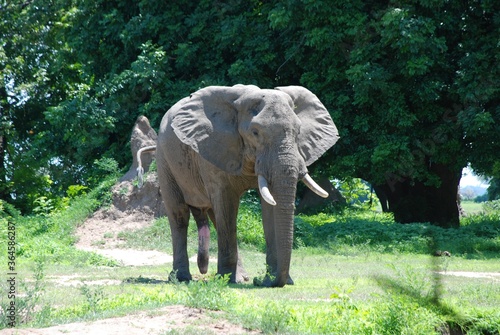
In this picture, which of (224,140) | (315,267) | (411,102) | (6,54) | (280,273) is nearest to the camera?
(280,273)

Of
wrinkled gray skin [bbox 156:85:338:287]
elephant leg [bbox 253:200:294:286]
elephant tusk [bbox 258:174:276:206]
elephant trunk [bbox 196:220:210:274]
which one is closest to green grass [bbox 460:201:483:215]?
elephant trunk [bbox 196:220:210:274]

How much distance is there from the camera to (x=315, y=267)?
14.0 metres

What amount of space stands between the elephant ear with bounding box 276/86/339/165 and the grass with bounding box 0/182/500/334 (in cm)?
170

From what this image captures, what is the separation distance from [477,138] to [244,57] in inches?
247

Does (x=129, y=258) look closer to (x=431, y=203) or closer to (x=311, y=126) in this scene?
(x=311, y=126)

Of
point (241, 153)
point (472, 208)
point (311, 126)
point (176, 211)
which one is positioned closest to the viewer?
point (241, 153)

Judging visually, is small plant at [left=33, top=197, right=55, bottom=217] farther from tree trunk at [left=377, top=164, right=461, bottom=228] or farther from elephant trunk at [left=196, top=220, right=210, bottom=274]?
elephant trunk at [left=196, top=220, right=210, bottom=274]

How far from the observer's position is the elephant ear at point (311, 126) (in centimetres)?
1085

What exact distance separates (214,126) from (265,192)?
1579mm

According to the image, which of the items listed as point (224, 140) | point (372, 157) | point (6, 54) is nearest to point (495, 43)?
point (372, 157)

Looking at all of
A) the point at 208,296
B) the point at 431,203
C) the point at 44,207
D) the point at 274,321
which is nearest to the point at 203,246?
the point at 208,296

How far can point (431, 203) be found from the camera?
72.9 ft

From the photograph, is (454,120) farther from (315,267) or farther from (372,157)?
(315,267)

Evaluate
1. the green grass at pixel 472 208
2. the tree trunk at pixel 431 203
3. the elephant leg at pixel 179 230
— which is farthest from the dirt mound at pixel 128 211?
the green grass at pixel 472 208
